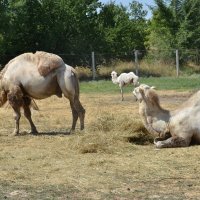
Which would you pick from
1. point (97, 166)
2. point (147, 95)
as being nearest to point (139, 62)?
point (147, 95)

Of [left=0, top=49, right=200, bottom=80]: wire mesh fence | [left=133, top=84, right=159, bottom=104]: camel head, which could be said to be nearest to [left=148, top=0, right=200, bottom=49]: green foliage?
[left=0, top=49, right=200, bottom=80]: wire mesh fence

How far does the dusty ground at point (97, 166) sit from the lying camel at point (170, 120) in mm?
251

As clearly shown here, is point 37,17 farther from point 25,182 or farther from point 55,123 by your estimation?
point 25,182

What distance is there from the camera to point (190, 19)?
41.2m

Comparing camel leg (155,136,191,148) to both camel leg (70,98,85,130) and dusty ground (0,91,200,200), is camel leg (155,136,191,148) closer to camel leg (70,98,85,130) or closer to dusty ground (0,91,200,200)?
dusty ground (0,91,200,200)

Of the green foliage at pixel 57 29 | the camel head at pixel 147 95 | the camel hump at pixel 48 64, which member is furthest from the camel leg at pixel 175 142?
the green foliage at pixel 57 29

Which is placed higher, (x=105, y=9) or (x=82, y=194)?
(x=105, y=9)

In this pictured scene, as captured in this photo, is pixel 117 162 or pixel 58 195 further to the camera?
pixel 117 162

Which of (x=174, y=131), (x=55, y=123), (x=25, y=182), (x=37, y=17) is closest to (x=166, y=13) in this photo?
(x=37, y=17)

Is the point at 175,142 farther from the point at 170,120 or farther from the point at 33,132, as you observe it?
the point at 33,132

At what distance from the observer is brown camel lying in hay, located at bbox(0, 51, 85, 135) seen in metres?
11.9

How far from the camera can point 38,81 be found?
12000 mm

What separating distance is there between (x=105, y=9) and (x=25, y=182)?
3697cm

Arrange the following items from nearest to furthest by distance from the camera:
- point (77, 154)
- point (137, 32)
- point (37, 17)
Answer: point (77, 154) → point (37, 17) → point (137, 32)
